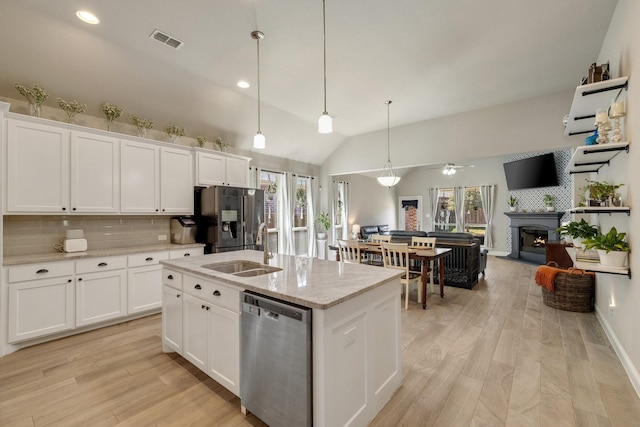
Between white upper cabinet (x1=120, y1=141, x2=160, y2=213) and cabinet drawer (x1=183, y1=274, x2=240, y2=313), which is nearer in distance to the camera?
cabinet drawer (x1=183, y1=274, x2=240, y2=313)

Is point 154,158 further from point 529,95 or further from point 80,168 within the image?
point 529,95

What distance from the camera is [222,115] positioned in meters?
4.67

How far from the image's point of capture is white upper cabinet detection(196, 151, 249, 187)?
14.6 ft

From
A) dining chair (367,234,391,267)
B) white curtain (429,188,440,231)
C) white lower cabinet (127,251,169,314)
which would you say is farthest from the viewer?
white curtain (429,188,440,231)

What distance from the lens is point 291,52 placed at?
3.30 meters

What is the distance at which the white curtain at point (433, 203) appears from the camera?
10383 mm

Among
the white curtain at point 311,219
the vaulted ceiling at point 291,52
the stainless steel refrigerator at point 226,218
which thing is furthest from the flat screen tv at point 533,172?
the stainless steel refrigerator at point 226,218

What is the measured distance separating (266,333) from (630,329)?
9.84 feet

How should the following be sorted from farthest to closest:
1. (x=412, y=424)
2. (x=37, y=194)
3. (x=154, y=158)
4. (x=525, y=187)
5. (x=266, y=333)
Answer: (x=525, y=187) < (x=154, y=158) < (x=37, y=194) < (x=412, y=424) < (x=266, y=333)

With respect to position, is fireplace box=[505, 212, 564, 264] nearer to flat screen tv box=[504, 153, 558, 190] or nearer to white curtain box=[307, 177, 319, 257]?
flat screen tv box=[504, 153, 558, 190]

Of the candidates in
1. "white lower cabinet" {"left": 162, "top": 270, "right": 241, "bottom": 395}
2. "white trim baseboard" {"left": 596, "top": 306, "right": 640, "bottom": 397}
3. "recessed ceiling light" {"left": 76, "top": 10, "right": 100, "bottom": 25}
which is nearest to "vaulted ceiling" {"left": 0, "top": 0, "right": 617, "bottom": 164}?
"recessed ceiling light" {"left": 76, "top": 10, "right": 100, "bottom": 25}

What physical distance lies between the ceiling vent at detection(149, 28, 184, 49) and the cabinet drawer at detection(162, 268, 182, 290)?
2445mm

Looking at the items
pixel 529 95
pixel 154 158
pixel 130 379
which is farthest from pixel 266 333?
pixel 529 95

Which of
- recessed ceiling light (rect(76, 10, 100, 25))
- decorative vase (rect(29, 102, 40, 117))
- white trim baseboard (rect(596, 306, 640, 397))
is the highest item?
recessed ceiling light (rect(76, 10, 100, 25))
